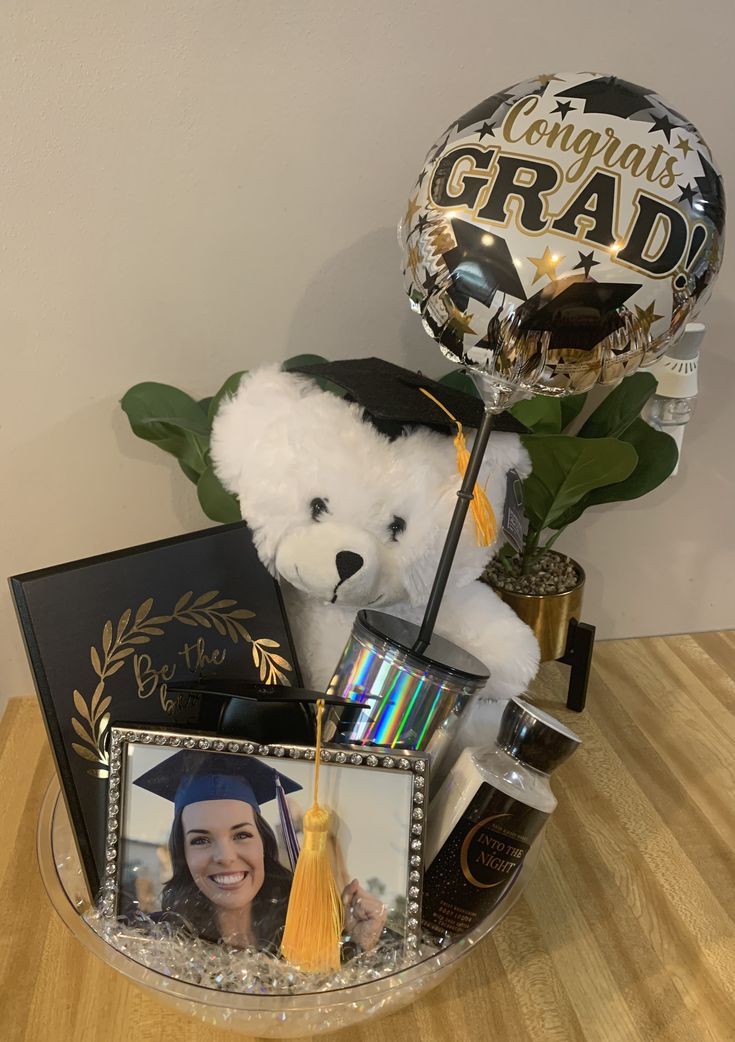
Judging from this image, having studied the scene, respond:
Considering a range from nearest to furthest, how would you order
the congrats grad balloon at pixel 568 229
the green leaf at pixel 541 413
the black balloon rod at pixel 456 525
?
the congrats grad balloon at pixel 568 229
the black balloon rod at pixel 456 525
the green leaf at pixel 541 413

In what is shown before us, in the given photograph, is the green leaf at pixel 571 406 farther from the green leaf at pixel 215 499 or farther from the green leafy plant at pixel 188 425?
the green leaf at pixel 215 499

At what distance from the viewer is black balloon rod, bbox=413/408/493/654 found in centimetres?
68

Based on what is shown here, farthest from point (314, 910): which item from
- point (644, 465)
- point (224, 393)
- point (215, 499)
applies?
point (644, 465)

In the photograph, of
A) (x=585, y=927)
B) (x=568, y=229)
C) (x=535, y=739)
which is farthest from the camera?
(x=585, y=927)

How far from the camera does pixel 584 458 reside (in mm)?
851

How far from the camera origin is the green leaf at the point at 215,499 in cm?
86

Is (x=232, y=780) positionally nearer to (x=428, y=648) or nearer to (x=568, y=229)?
(x=428, y=648)

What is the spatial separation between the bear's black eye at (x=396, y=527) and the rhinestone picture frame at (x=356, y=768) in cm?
20

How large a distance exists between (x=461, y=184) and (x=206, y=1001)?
669 mm

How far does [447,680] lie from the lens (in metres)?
0.68

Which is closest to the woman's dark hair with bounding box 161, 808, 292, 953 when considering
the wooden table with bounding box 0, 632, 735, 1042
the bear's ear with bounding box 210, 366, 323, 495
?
the wooden table with bounding box 0, 632, 735, 1042

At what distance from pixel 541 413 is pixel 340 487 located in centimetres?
34

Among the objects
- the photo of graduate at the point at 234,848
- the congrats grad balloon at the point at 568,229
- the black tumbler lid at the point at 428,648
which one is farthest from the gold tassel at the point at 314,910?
the congrats grad balloon at the point at 568,229

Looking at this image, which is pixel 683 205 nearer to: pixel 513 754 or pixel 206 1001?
pixel 513 754
